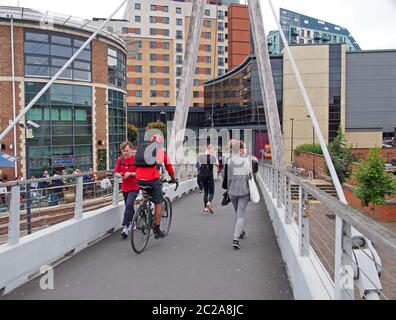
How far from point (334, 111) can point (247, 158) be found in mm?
63194

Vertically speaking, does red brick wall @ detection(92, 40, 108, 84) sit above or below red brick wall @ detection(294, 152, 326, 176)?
above

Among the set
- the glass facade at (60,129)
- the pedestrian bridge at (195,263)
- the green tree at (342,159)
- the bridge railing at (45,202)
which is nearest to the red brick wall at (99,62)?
the glass facade at (60,129)

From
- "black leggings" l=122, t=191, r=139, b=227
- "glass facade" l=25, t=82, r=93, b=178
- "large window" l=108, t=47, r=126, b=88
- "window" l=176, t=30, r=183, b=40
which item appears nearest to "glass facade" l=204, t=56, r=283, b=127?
"window" l=176, t=30, r=183, b=40

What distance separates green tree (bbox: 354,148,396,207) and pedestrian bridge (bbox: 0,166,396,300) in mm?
29562

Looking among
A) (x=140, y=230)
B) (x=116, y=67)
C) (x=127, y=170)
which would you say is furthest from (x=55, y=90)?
(x=140, y=230)

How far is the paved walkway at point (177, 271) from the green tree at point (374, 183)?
96.0ft

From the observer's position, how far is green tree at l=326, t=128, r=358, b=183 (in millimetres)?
46750

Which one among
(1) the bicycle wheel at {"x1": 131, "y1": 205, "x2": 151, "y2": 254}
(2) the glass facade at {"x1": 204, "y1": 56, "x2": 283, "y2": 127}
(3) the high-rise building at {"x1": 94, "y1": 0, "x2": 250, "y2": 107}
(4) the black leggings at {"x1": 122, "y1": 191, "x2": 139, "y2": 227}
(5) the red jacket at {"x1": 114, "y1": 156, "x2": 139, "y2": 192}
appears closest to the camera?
(1) the bicycle wheel at {"x1": 131, "y1": 205, "x2": 151, "y2": 254}

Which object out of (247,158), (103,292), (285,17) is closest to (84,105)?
(247,158)

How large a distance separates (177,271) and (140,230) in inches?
45.8

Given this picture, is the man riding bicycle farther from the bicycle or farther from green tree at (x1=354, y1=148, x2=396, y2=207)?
green tree at (x1=354, y1=148, x2=396, y2=207)

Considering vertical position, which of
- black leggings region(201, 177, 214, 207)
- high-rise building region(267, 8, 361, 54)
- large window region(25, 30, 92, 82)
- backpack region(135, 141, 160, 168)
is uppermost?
high-rise building region(267, 8, 361, 54)

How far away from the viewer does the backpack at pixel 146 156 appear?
21.6 ft

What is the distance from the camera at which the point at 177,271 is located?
5.38 meters
